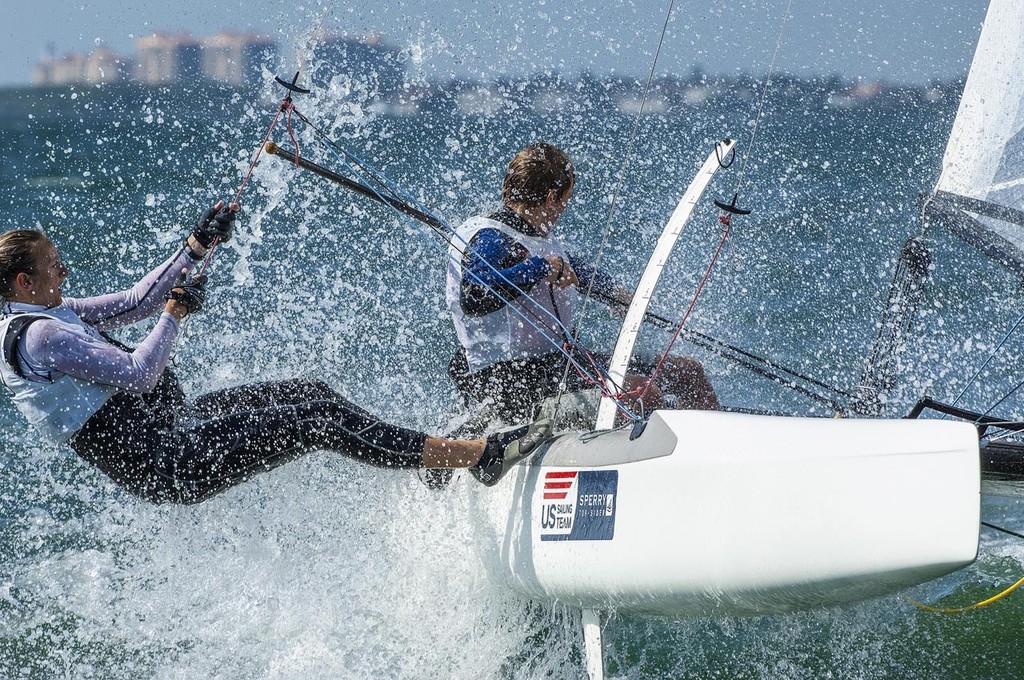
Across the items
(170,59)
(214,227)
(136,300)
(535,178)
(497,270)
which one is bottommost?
(170,59)

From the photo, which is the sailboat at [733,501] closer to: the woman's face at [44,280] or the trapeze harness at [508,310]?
the trapeze harness at [508,310]

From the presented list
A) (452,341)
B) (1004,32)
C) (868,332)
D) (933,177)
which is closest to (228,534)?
(452,341)

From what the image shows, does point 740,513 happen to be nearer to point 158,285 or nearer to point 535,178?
point 535,178

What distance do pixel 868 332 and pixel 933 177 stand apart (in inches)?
187

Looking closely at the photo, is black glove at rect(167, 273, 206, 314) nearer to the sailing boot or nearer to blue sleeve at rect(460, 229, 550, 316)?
blue sleeve at rect(460, 229, 550, 316)

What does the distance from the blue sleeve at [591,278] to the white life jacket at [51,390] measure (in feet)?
4.03

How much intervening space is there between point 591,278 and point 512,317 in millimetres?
253

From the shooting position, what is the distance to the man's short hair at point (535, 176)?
9.53 feet

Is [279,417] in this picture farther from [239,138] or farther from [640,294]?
[239,138]

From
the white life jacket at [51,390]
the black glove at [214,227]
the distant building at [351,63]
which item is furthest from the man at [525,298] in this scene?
the distant building at [351,63]

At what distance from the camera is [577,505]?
9.12ft

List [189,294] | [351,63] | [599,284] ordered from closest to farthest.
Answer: [189,294]
[599,284]
[351,63]

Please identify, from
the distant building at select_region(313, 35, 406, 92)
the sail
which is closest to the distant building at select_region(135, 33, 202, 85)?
the distant building at select_region(313, 35, 406, 92)

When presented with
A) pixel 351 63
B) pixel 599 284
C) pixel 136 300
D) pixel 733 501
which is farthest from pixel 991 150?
pixel 351 63
